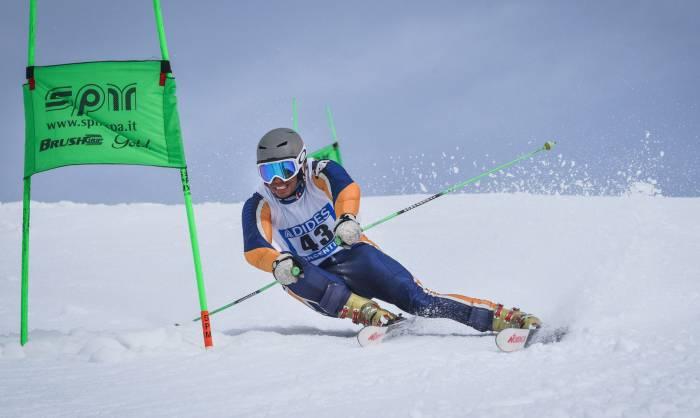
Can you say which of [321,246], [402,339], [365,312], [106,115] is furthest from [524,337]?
[106,115]

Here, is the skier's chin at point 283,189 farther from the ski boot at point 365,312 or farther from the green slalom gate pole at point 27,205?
the green slalom gate pole at point 27,205

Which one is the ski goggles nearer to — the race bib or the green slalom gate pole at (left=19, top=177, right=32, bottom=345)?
the race bib

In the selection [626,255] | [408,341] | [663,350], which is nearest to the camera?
[663,350]

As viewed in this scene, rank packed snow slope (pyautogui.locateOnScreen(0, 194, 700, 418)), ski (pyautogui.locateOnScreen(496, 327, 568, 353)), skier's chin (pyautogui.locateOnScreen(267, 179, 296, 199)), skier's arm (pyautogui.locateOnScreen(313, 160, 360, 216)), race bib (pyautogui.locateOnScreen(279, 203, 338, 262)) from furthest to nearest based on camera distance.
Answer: race bib (pyautogui.locateOnScreen(279, 203, 338, 262)) < skier's chin (pyautogui.locateOnScreen(267, 179, 296, 199)) < skier's arm (pyautogui.locateOnScreen(313, 160, 360, 216)) < ski (pyautogui.locateOnScreen(496, 327, 568, 353)) < packed snow slope (pyautogui.locateOnScreen(0, 194, 700, 418))

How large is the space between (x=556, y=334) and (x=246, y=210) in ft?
7.22

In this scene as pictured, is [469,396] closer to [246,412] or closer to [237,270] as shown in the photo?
[246,412]

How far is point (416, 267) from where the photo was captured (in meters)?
7.34

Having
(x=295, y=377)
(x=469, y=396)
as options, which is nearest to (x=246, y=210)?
Result: (x=295, y=377)

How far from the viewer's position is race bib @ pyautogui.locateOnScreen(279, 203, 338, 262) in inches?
158

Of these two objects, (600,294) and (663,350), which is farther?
(600,294)

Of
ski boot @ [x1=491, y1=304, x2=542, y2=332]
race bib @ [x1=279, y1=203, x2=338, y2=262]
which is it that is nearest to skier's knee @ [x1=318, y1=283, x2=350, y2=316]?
race bib @ [x1=279, y1=203, x2=338, y2=262]

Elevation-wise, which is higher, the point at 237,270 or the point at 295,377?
the point at 237,270

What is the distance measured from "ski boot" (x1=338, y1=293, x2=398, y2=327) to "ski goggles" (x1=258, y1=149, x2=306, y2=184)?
88 cm

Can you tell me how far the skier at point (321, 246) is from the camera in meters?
3.54
